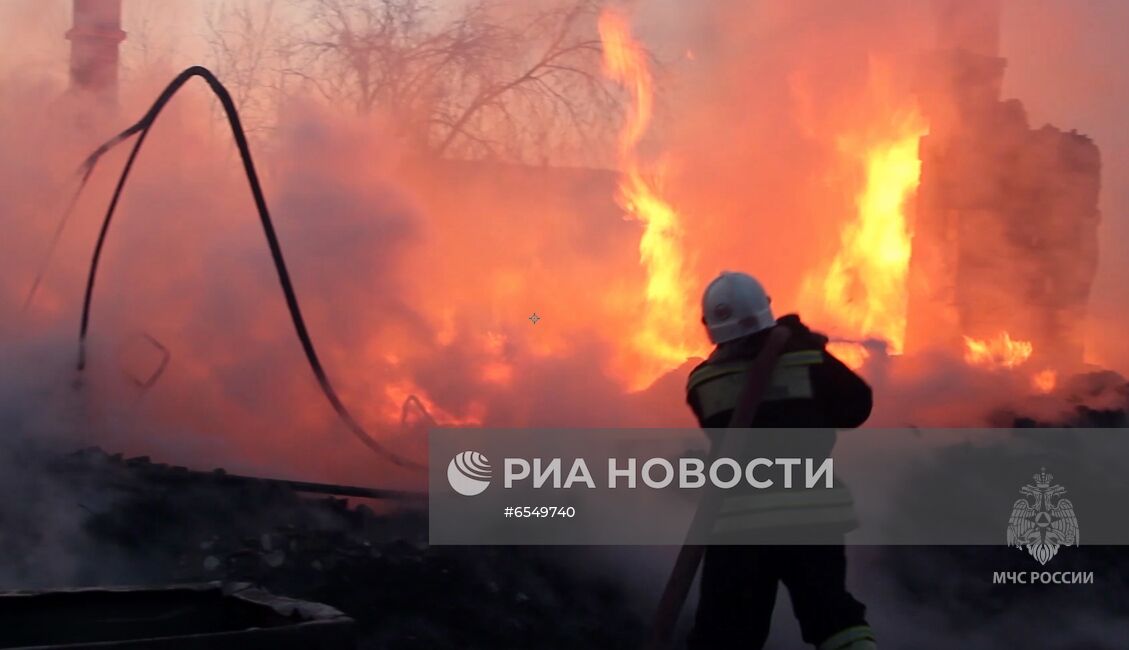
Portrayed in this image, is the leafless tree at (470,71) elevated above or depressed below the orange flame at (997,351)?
above

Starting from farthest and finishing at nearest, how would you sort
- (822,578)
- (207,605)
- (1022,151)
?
(1022,151) < (822,578) < (207,605)

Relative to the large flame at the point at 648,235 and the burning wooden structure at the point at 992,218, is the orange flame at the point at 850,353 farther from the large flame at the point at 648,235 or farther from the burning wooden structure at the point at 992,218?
the large flame at the point at 648,235

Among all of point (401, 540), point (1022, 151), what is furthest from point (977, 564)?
point (401, 540)

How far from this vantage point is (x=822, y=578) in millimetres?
4070

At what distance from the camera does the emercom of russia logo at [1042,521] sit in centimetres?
629

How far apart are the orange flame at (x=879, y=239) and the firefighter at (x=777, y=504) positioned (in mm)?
2684

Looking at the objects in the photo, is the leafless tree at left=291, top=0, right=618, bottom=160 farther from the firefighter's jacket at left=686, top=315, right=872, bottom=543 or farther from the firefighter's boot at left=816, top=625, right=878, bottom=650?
the firefighter's boot at left=816, top=625, right=878, bottom=650

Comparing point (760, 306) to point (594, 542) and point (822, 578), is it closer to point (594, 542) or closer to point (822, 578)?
point (822, 578)

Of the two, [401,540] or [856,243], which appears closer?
[401,540]

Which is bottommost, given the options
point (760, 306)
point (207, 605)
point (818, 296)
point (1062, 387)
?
point (207, 605)

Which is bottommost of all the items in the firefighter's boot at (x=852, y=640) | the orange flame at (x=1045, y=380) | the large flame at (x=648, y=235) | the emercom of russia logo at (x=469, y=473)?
the firefighter's boot at (x=852, y=640)

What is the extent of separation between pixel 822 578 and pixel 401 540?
2502 mm

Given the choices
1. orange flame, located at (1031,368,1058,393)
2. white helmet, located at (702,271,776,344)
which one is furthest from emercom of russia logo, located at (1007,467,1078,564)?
white helmet, located at (702,271,776,344)

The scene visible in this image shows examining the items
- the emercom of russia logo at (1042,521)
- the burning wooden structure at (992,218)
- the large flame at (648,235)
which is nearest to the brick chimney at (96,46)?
the large flame at (648,235)
